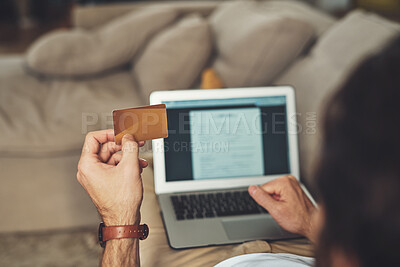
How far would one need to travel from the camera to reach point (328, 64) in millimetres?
1268

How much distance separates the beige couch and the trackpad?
299mm

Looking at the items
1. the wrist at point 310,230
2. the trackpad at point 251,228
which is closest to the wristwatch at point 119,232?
the trackpad at point 251,228

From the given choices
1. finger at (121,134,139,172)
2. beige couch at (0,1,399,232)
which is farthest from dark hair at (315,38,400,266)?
beige couch at (0,1,399,232)

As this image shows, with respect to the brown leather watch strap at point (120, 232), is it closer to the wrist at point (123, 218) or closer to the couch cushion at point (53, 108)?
the wrist at point (123, 218)

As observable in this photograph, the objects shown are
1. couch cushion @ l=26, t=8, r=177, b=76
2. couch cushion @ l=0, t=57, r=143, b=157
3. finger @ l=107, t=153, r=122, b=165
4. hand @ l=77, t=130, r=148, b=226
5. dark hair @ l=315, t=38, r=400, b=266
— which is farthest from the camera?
couch cushion @ l=26, t=8, r=177, b=76

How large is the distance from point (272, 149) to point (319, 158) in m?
0.70

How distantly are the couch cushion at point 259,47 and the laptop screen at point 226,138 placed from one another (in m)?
0.45

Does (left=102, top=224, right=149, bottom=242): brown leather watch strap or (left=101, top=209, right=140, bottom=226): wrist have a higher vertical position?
(left=101, top=209, right=140, bottom=226): wrist

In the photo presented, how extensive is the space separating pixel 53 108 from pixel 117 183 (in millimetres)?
1165

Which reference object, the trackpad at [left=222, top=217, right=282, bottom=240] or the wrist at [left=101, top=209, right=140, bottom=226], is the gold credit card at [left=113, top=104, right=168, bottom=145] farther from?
the trackpad at [left=222, top=217, right=282, bottom=240]

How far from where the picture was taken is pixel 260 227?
0.95 metres

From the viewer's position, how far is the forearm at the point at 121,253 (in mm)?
753

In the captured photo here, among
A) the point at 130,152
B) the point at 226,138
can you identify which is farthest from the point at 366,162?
the point at 226,138

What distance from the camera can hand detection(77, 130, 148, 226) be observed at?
2.43 feet
